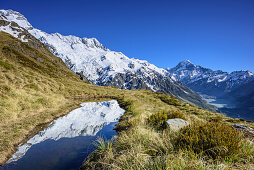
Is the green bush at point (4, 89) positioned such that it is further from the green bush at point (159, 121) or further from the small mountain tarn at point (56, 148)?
the green bush at point (159, 121)

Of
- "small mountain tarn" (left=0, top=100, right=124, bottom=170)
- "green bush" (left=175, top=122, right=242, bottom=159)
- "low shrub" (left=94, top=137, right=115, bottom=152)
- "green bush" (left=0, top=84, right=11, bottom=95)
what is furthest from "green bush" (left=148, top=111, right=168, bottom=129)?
"green bush" (left=0, top=84, right=11, bottom=95)

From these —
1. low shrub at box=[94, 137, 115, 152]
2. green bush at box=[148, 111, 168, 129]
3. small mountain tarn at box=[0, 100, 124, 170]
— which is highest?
green bush at box=[148, 111, 168, 129]

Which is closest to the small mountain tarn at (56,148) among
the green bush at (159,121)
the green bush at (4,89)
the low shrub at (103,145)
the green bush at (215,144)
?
the low shrub at (103,145)

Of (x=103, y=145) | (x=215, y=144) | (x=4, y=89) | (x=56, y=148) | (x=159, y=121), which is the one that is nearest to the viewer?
(x=215, y=144)

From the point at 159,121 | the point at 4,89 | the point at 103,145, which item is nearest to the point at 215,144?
the point at 103,145

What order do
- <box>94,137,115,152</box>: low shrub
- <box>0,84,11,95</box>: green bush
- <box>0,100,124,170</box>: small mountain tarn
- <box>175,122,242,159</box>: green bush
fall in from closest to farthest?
1. <box>175,122,242,159</box>: green bush
2. <box>0,100,124,170</box>: small mountain tarn
3. <box>94,137,115,152</box>: low shrub
4. <box>0,84,11,95</box>: green bush

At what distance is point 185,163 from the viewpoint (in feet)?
12.3

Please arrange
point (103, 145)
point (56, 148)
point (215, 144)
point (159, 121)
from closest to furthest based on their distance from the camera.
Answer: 1. point (215, 144)
2. point (103, 145)
3. point (56, 148)
4. point (159, 121)

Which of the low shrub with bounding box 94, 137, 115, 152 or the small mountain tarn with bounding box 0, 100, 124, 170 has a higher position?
the low shrub with bounding box 94, 137, 115, 152

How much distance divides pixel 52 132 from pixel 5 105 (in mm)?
5747

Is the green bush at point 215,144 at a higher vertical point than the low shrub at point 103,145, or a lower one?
higher

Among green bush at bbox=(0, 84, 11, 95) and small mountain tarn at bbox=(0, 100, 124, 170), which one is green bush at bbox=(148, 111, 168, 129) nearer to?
small mountain tarn at bbox=(0, 100, 124, 170)

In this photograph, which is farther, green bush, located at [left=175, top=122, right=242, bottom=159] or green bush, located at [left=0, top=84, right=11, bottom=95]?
green bush, located at [left=0, top=84, right=11, bottom=95]

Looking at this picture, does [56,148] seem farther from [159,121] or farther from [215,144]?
[215,144]
